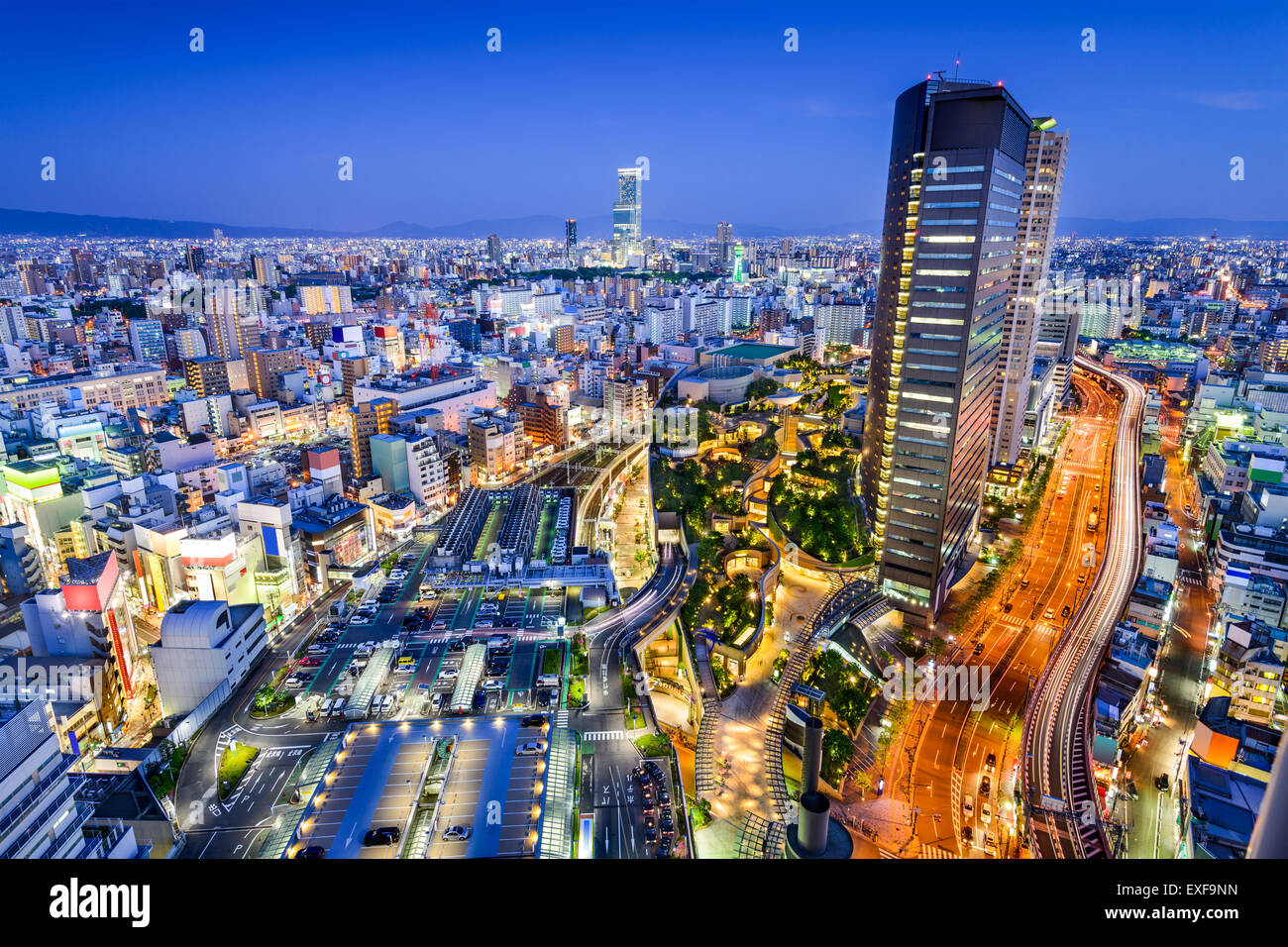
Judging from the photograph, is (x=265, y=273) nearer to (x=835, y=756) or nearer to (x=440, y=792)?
(x=440, y=792)

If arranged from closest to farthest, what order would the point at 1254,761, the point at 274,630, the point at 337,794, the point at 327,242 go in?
the point at 337,794, the point at 1254,761, the point at 274,630, the point at 327,242

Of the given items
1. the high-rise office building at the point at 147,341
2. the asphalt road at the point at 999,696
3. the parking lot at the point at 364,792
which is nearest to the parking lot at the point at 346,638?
the parking lot at the point at 364,792

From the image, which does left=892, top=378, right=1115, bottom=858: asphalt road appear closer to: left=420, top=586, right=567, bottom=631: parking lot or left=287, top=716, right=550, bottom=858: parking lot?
left=287, top=716, right=550, bottom=858: parking lot

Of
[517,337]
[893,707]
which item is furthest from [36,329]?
[893,707]

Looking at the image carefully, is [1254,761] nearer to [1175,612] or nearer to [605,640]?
[1175,612]

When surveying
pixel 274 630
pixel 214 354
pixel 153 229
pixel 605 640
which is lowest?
pixel 274 630

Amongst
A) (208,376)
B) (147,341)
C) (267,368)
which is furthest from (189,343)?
(267,368)

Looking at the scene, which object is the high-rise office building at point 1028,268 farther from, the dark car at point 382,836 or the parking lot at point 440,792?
the dark car at point 382,836
